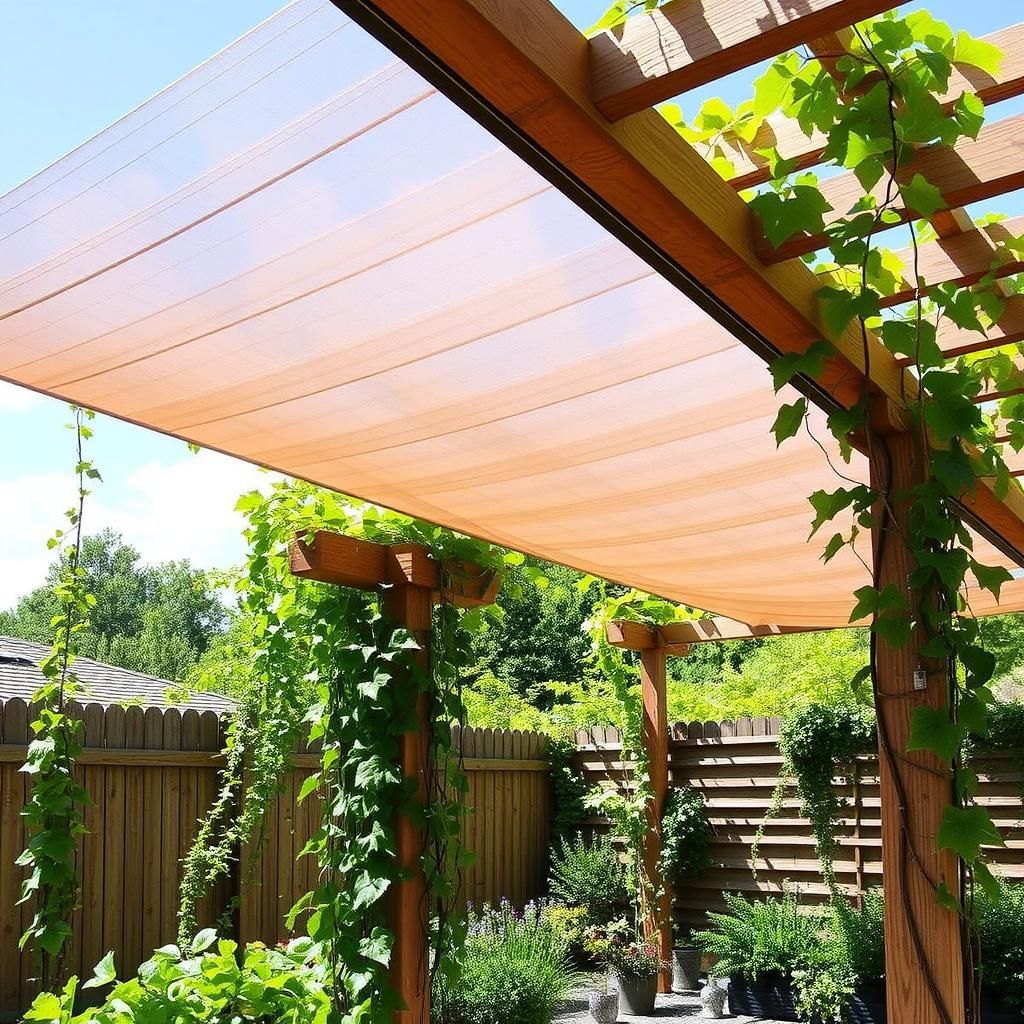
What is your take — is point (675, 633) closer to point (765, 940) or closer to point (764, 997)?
point (765, 940)

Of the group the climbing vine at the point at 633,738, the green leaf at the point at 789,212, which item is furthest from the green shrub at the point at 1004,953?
the green leaf at the point at 789,212

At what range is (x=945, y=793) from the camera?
2.29 m

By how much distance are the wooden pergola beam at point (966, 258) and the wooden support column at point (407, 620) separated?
2.09 metres

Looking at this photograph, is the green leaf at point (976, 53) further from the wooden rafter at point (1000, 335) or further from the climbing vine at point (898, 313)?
the wooden rafter at point (1000, 335)

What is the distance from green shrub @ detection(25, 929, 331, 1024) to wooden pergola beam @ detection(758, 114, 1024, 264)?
2.96 m

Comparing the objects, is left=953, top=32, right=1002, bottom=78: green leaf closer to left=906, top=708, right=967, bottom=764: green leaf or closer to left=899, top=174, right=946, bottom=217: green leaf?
left=899, top=174, right=946, bottom=217: green leaf

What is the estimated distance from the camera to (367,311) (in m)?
2.46

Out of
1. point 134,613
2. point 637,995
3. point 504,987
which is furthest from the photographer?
point 134,613

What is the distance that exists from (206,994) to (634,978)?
3932mm

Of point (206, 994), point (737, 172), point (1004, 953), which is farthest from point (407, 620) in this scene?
point (1004, 953)

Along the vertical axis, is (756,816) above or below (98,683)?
below

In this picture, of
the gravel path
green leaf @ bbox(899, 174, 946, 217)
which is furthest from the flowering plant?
green leaf @ bbox(899, 174, 946, 217)

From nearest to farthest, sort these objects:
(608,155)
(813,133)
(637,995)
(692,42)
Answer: (692,42)
(608,155)
(813,133)
(637,995)

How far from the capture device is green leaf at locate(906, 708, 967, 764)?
220cm
